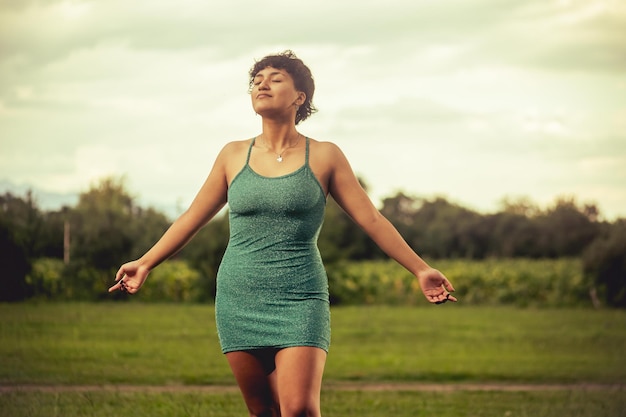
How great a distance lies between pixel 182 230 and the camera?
4.67 meters

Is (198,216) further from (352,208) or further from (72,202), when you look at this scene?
(72,202)

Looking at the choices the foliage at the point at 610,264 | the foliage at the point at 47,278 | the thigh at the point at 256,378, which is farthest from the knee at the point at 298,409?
the foliage at the point at 610,264

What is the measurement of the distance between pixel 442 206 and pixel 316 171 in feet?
224

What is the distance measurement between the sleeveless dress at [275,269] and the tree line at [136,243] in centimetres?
1789

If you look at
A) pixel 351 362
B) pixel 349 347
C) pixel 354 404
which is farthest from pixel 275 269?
pixel 349 347

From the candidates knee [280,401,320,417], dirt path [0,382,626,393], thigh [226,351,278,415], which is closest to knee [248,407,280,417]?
thigh [226,351,278,415]

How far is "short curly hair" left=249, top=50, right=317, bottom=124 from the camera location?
4602 mm

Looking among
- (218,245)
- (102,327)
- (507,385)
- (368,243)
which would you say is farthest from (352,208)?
(368,243)

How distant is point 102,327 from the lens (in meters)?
21.4

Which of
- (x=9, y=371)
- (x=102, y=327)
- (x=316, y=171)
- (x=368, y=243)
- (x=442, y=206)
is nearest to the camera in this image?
(x=316, y=171)

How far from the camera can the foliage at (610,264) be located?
29.8 metres

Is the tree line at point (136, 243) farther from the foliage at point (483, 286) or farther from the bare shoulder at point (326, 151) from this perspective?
the bare shoulder at point (326, 151)

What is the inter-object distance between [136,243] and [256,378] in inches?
1011

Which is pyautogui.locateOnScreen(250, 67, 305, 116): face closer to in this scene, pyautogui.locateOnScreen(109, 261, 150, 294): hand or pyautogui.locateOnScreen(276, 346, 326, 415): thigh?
pyautogui.locateOnScreen(109, 261, 150, 294): hand
